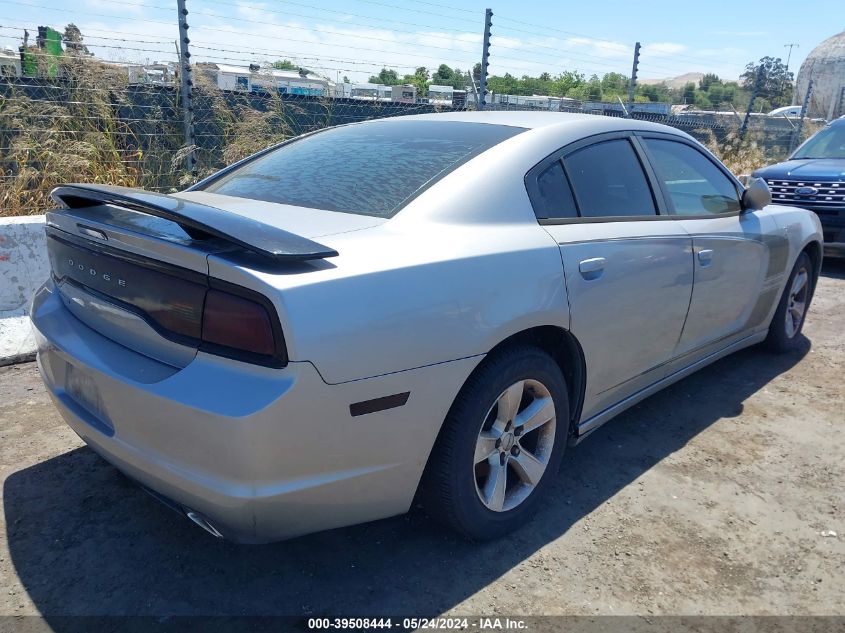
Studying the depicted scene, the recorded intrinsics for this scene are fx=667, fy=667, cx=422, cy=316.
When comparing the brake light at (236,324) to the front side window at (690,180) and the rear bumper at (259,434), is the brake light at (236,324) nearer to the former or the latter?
the rear bumper at (259,434)

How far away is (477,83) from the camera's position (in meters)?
9.38

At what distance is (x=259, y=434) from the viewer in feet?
5.94

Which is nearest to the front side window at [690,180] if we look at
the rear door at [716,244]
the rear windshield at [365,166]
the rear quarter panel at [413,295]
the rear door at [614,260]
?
the rear door at [716,244]

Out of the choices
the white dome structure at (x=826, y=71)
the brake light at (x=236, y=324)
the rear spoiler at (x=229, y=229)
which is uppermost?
the white dome structure at (x=826, y=71)

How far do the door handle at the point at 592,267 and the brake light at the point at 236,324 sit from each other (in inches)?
52.8

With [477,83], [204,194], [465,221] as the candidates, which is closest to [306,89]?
[477,83]

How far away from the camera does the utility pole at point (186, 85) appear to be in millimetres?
6375

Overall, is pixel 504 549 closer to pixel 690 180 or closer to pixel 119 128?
pixel 690 180

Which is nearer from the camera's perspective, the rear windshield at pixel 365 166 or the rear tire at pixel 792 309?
the rear windshield at pixel 365 166

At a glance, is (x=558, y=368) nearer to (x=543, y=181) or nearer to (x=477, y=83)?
(x=543, y=181)

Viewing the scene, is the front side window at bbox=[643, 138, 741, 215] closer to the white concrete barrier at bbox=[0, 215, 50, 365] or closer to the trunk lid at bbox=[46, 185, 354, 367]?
the trunk lid at bbox=[46, 185, 354, 367]

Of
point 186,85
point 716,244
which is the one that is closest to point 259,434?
point 716,244

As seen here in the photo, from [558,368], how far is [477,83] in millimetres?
7565

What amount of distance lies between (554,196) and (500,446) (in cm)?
105
